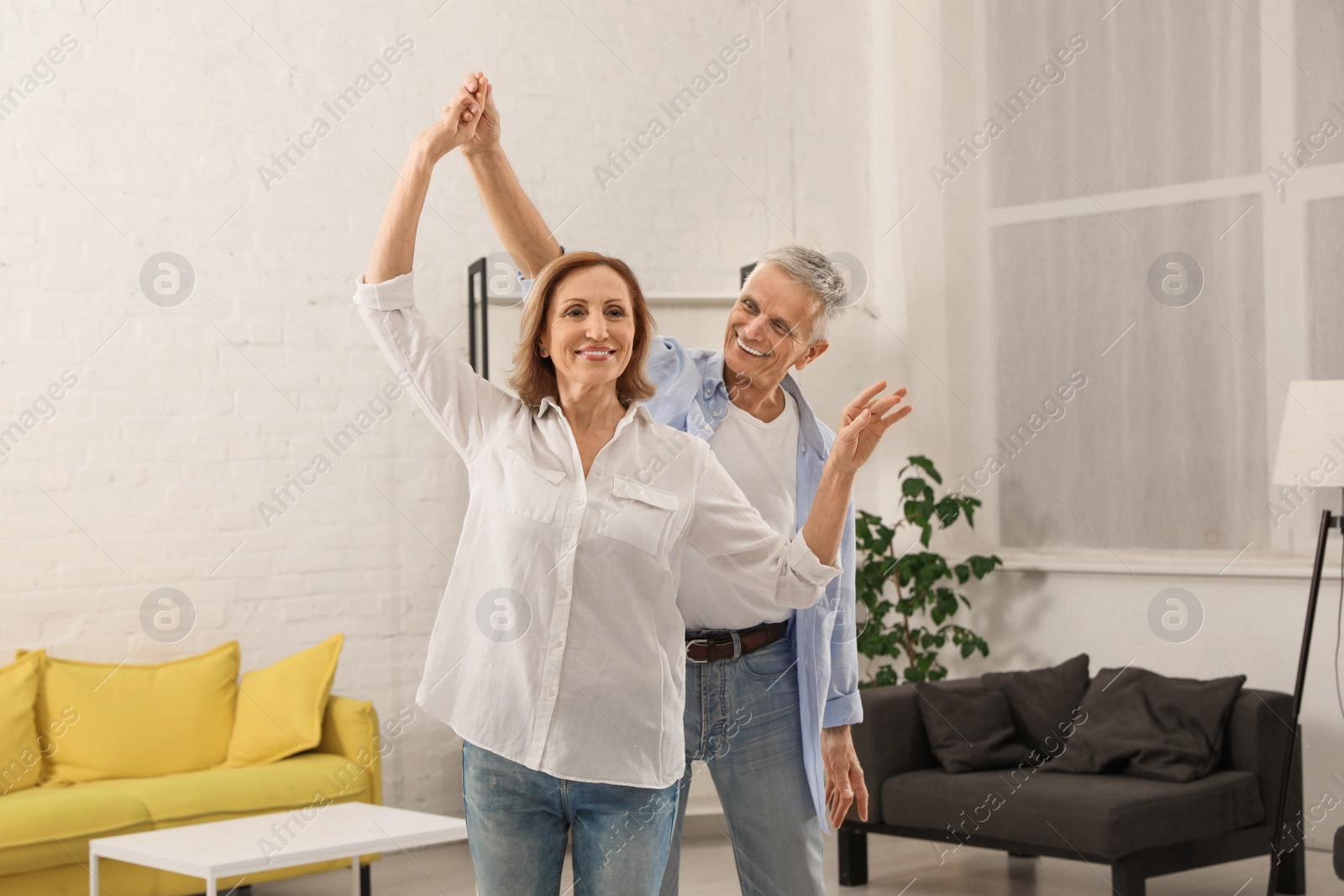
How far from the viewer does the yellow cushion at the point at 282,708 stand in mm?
4172

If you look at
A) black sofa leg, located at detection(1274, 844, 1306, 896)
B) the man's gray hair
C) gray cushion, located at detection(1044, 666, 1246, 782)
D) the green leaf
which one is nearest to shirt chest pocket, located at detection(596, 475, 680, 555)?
the man's gray hair

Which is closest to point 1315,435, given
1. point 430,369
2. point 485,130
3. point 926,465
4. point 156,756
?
point 926,465

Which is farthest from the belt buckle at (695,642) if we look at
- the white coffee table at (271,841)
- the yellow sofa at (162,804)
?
the yellow sofa at (162,804)

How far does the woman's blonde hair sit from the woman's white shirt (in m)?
0.04

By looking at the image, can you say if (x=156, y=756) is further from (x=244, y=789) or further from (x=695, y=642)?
(x=695, y=642)

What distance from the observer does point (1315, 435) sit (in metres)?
3.78

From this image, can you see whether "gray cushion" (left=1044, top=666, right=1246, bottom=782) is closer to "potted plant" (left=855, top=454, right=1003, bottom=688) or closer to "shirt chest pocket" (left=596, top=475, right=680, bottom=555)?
"potted plant" (left=855, top=454, right=1003, bottom=688)

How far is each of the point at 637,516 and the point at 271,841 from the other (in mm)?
2044

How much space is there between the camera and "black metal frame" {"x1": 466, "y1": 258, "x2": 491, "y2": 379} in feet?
15.9

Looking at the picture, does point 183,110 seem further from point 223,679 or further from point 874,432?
point 874,432

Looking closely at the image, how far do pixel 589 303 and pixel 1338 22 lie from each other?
159 inches

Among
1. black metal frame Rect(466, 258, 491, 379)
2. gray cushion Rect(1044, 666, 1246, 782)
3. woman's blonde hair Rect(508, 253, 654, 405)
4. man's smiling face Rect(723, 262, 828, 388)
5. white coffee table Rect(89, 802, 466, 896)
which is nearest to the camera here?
woman's blonde hair Rect(508, 253, 654, 405)

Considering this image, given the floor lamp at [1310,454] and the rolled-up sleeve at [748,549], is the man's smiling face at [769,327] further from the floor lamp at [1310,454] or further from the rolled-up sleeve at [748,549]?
the floor lamp at [1310,454]

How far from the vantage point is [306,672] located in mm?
4312
